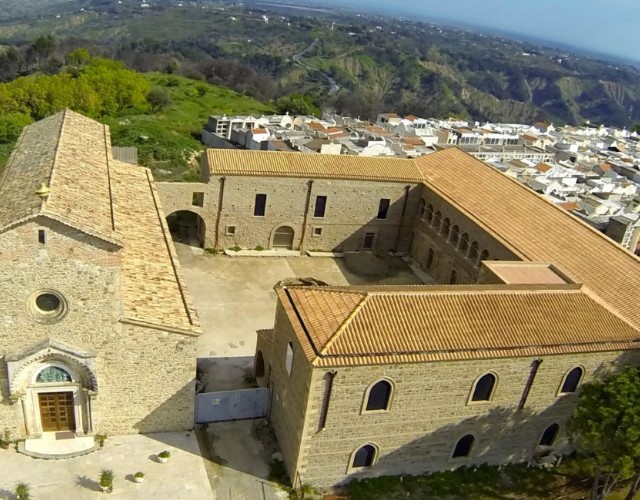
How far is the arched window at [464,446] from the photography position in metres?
22.3

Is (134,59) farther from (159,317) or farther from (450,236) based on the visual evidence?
(159,317)

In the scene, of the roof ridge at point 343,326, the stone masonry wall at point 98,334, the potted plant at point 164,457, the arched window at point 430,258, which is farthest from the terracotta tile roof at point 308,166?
the potted plant at point 164,457

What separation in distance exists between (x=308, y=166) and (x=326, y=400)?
69.4 ft

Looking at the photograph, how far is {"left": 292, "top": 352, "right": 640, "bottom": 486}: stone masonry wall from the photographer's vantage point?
19797 mm

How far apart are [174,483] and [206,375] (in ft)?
21.3

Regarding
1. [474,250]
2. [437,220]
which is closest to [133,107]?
[437,220]

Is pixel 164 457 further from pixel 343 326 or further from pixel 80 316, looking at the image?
pixel 343 326

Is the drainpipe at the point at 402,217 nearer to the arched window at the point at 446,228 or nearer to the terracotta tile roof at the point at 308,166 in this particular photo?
the terracotta tile roof at the point at 308,166

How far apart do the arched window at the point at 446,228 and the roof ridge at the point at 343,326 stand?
1805cm

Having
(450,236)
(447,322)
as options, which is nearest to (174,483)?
(447,322)

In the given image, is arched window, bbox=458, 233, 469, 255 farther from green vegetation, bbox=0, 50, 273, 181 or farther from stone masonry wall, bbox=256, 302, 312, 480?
green vegetation, bbox=0, 50, 273, 181

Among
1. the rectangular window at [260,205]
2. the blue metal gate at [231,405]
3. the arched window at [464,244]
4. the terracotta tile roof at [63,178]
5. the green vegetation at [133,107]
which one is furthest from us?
the green vegetation at [133,107]

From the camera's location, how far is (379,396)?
20.1m

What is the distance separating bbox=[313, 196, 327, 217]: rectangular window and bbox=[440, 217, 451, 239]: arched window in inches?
303
